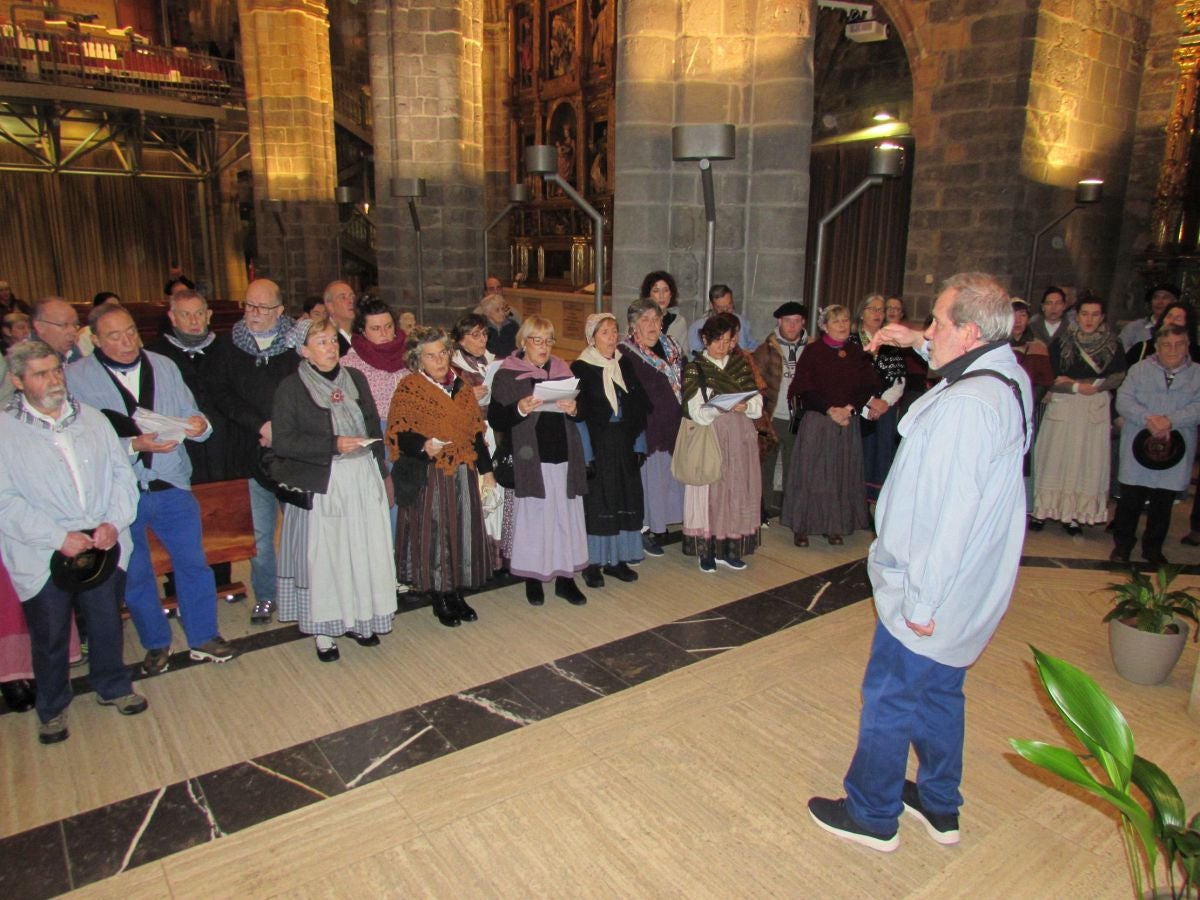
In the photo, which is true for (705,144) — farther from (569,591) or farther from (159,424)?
(159,424)

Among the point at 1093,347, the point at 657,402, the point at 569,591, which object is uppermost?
the point at 1093,347

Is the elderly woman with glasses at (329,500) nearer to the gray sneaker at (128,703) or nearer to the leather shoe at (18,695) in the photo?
the gray sneaker at (128,703)

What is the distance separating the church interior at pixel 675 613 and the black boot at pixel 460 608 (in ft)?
0.31

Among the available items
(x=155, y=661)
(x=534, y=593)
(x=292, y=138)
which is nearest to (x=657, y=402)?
(x=534, y=593)

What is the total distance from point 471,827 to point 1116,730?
1992mm

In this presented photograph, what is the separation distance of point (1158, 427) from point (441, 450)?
14.5 ft

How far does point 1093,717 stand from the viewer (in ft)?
5.47

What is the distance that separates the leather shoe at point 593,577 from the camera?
4.80m

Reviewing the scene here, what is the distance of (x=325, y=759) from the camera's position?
3.14 m

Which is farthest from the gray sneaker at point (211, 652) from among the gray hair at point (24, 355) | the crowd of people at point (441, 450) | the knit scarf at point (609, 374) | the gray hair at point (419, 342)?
the knit scarf at point (609, 374)

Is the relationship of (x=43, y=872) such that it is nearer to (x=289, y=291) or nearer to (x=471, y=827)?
(x=471, y=827)

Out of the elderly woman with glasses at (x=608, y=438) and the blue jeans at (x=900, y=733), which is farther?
the elderly woman with glasses at (x=608, y=438)

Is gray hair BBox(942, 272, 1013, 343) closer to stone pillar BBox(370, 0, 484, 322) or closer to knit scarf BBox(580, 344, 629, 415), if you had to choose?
knit scarf BBox(580, 344, 629, 415)

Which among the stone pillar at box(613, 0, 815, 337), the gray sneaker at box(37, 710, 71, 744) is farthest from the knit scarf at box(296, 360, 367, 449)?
the stone pillar at box(613, 0, 815, 337)
